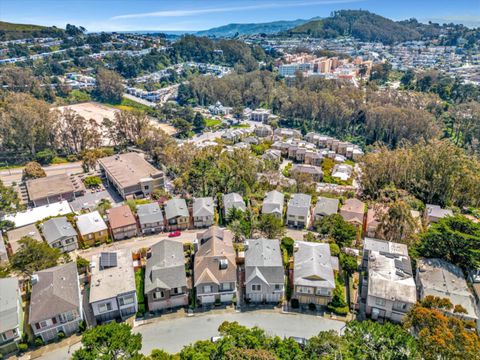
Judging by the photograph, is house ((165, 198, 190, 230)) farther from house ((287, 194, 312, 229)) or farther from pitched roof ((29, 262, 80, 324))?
pitched roof ((29, 262, 80, 324))

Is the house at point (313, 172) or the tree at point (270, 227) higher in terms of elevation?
the tree at point (270, 227)

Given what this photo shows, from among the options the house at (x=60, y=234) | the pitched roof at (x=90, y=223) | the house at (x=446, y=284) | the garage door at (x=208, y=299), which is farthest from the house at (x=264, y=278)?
the house at (x=60, y=234)

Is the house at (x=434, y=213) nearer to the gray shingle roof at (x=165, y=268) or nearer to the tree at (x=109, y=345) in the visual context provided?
the gray shingle roof at (x=165, y=268)

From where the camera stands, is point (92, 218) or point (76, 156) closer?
point (92, 218)

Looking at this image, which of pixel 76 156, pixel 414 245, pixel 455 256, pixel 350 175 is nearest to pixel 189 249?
pixel 414 245

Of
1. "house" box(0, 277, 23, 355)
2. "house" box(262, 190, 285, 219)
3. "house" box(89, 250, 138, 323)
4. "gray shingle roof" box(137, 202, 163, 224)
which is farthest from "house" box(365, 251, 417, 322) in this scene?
"house" box(0, 277, 23, 355)

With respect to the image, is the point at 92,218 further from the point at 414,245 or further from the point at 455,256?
the point at 455,256
